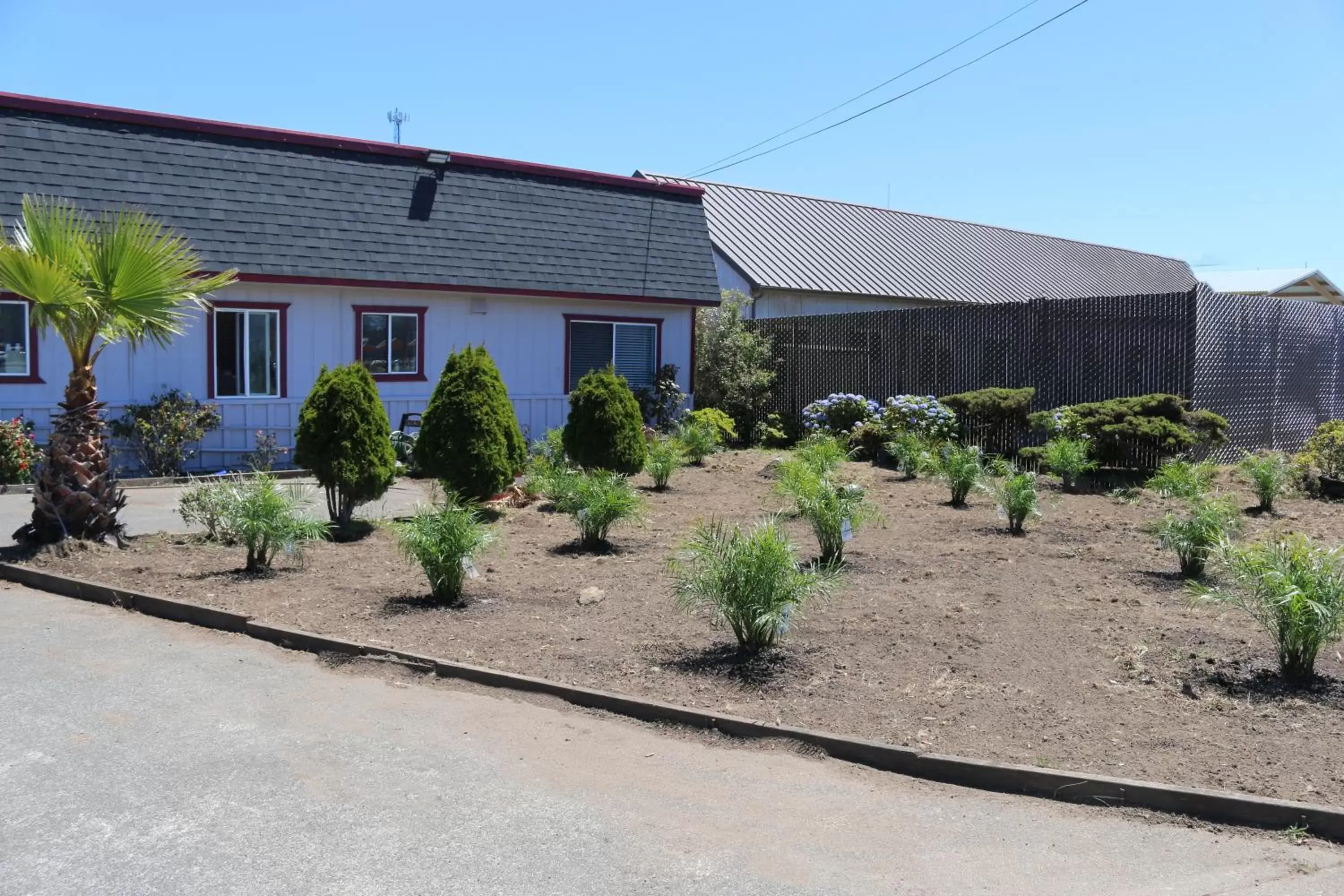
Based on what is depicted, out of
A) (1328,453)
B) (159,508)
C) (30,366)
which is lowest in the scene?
(159,508)

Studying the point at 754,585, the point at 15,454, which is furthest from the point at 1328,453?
the point at 15,454

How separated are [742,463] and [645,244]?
543cm

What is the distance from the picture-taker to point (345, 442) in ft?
36.4

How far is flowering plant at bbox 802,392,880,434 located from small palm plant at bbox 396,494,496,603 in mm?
11473

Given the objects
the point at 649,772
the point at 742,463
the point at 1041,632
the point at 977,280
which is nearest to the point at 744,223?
the point at 977,280

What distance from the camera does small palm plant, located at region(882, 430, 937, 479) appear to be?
582 inches

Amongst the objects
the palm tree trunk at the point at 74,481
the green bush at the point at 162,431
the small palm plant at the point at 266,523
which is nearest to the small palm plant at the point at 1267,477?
the small palm plant at the point at 266,523

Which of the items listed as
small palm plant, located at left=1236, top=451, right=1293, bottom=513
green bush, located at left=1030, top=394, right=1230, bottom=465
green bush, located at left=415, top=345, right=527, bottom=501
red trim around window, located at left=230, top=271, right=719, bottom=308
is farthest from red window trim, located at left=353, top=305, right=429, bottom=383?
small palm plant, located at left=1236, top=451, right=1293, bottom=513

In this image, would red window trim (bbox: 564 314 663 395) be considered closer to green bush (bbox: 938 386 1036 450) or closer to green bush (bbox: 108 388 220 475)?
green bush (bbox: 938 386 1036 450)

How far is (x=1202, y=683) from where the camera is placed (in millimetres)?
6500

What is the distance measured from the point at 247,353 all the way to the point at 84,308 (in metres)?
6.92

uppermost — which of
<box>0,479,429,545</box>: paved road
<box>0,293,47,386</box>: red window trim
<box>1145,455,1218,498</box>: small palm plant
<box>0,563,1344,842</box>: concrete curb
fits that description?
<box>0,293,47,386</box>: red window trim

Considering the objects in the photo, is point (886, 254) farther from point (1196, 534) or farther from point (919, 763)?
point (919, 763)

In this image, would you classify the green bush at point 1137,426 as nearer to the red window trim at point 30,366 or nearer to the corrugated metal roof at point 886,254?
the corrugated metal roof at point 886,254
